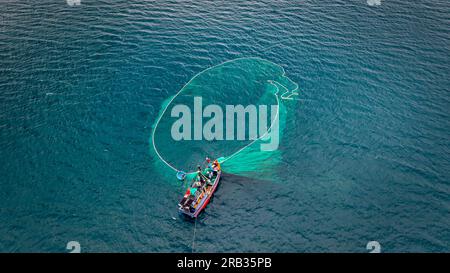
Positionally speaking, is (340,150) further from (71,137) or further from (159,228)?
(71,137)

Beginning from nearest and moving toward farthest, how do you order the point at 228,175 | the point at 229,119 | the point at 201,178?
the point at 201,178 → the point at 228,175 → the point at 229,119

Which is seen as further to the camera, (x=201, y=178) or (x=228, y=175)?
(x=228, y=175)

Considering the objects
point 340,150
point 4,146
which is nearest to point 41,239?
point 4,146

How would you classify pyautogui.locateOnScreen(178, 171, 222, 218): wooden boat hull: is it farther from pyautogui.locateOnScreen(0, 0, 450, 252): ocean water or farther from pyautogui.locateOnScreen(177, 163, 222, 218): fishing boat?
pyautogui.locateOnScreen(0, 0, 450, 252): ocean water

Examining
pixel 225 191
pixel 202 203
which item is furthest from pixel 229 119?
pixel 202 203

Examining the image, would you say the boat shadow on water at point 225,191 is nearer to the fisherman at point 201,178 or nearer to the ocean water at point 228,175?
the ocean water at point 228,175

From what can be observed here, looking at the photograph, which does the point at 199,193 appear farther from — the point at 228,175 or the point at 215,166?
the point at 228,175

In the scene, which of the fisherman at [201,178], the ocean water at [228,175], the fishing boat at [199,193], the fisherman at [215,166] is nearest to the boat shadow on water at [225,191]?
the ocean water at [228,175]
